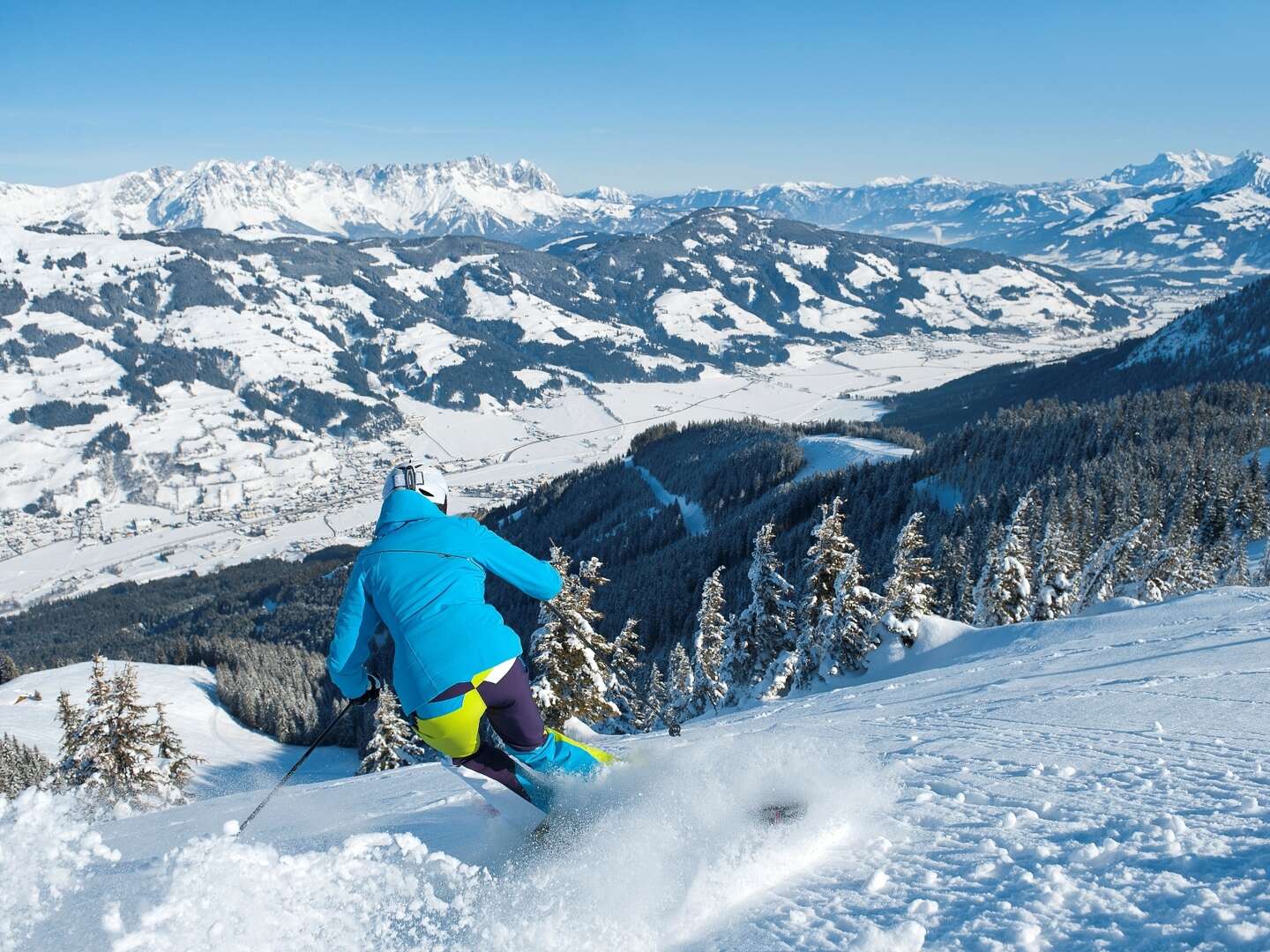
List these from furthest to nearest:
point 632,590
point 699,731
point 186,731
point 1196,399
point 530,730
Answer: point 1196,399 → point 632,590 → point 186,731 → point 699,731 → point 530,730

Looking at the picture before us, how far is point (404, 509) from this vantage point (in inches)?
220

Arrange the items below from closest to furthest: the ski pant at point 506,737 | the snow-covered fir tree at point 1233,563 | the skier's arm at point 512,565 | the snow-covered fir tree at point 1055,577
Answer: the ski pant at point 506,737 → the skier's arm at point 512,565 → the snow-covered fir tree at point 1055,577 → the snow-covered fir tree at point 1233,563

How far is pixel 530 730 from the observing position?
19.0 feet

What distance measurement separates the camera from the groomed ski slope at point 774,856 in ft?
12.9

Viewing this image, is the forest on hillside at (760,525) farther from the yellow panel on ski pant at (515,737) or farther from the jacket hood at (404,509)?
the jacket hood at (404,509)

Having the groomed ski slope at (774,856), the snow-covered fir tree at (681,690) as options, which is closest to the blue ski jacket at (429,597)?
the groomed ski slope at (774,856)

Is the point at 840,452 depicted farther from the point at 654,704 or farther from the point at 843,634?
the point at 843,634

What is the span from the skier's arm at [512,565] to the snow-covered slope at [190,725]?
159 ft

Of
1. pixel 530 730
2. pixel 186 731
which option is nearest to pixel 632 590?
pixel 186 731

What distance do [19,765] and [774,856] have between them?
53901 mm

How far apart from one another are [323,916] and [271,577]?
13607 cm

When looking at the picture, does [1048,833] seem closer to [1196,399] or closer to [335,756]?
[335,756]

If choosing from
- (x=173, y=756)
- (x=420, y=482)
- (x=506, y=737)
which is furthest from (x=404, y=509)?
(x=173, y=756)

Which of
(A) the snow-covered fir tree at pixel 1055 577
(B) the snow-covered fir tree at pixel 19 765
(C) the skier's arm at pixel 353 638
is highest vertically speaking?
(C) the skier's arm at pixel 353 638
